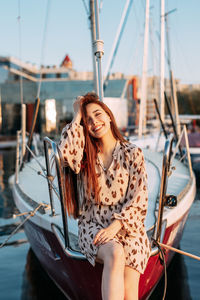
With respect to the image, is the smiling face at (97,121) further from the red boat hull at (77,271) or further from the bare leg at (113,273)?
the red boat hull at (77,271)

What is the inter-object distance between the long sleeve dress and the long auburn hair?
0.04 m

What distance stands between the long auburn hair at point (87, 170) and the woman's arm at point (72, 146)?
1.9 inches

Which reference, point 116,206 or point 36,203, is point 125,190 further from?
point 36,203

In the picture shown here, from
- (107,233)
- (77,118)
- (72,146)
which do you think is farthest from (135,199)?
(77,118)

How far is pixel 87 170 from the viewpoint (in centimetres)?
243

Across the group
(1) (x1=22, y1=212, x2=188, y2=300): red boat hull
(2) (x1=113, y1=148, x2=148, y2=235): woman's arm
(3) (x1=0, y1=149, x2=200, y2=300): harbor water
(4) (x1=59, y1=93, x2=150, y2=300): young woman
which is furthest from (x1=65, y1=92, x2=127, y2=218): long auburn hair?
(3) (x1=0, y1=149, x2=200, y2=300): harbor water

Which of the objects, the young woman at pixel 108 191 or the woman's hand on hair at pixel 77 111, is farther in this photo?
the woman's hand on hair at pixel 77 111

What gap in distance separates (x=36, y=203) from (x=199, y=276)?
2430mm

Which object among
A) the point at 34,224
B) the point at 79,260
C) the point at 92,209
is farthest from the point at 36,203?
the point at 92,209

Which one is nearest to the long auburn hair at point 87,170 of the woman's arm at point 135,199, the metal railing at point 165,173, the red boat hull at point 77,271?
the woman's arm at point 135,199

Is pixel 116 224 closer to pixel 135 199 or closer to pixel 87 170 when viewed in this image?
pixel 135 199

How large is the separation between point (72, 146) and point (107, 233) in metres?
0.63

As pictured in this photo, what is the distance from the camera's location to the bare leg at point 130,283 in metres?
2.16

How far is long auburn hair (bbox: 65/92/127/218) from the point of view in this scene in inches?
94.3
